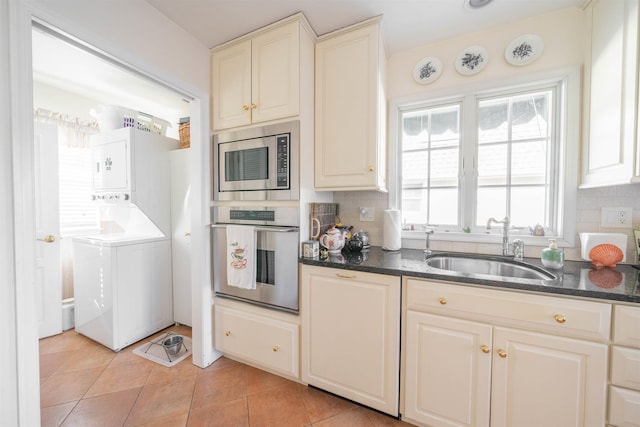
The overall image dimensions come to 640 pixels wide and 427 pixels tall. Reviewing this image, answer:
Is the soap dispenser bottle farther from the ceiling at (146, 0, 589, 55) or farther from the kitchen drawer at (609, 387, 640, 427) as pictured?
A: the ceiling at (146, 0, 589, 55)

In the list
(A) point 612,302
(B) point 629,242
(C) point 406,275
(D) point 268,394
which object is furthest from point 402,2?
(D) point 268,394

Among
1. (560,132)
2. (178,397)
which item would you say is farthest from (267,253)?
(560,132)

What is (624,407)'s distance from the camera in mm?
980

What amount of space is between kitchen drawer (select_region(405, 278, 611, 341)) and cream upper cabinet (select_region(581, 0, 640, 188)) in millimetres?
649

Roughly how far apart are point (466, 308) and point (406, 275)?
1.01 ft

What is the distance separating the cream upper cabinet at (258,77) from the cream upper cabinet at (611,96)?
64.5 inches

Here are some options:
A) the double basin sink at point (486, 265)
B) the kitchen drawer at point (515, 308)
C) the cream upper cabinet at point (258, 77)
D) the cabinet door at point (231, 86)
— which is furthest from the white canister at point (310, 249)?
the cabinet door at point (231, 86)

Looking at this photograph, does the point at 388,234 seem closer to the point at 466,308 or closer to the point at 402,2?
the point at 466,308

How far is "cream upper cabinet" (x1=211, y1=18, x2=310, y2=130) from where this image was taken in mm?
1595

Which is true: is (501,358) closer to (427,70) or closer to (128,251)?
(427,70)

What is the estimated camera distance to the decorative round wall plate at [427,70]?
1.83m

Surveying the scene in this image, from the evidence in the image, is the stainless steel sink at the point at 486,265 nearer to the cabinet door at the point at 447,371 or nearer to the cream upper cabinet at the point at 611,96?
the cabinet door at the point at 447,371

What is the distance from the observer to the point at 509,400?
45.0 inches

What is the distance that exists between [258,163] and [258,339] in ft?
4.11
